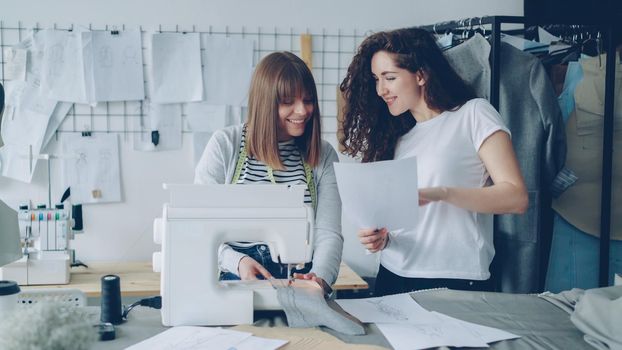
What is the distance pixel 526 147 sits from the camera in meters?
2.12

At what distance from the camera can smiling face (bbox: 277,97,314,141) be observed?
5.58 feet

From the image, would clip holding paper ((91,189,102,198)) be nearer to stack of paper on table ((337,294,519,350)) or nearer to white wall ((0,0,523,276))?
white wall ((0,0,523,276))

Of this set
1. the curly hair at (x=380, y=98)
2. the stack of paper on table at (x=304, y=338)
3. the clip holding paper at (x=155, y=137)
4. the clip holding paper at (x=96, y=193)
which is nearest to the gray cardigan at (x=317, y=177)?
the curly hair at (x=380, y=98)

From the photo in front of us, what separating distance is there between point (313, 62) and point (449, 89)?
113 cm

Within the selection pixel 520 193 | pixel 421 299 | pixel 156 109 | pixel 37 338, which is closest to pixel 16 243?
pixel 37 338

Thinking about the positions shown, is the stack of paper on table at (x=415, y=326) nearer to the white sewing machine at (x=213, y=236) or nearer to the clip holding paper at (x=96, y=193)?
the white sewing machine at (x=213, y=236)

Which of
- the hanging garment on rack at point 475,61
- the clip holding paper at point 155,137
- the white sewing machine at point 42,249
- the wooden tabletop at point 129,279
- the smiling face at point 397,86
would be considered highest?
the hanging garment on rack at point 475,61

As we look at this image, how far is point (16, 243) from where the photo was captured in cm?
117

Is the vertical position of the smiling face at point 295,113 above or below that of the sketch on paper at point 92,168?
above

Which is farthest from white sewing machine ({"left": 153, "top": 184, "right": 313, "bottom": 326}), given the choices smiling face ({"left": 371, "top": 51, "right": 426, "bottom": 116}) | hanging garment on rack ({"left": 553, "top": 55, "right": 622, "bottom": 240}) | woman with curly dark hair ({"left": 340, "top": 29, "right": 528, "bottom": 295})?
hanging garment on rack ({"left": 553, "top": 55, "right": 622, "bottom": 240})

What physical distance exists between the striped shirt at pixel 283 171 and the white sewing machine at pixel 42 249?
1.04m

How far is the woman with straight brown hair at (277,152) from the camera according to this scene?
1689 millimetres

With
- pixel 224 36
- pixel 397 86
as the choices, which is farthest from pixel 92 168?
→ pixel 397 86

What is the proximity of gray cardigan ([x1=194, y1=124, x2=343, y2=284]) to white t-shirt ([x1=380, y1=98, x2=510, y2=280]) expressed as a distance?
233mm
